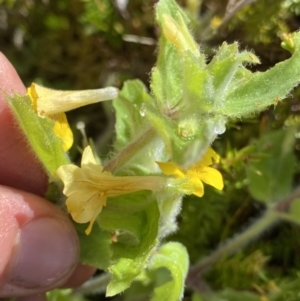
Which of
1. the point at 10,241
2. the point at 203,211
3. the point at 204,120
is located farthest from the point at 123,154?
the point at 203,211

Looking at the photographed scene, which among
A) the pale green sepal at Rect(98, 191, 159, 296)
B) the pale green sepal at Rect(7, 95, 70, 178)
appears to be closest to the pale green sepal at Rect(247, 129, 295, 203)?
the pale green sepal at Rect(98, 191, 159, 296)

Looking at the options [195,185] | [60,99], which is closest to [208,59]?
[60,99]

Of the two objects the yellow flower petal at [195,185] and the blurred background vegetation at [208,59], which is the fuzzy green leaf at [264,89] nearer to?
the yellow flower petal at [195,185]

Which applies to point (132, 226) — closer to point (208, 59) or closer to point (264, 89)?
point (264, 89)

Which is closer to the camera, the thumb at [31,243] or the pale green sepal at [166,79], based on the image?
the pale green sepal at [166,79]

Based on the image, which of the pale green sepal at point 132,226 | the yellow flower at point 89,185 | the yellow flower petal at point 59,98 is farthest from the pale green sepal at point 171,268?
the yellow flower petal at point 59,98

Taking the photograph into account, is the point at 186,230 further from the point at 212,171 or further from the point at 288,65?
the point at 288,65

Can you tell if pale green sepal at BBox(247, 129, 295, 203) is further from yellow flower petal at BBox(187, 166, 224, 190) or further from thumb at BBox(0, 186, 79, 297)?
thumb at BBox(0, 186, 79, 297)
